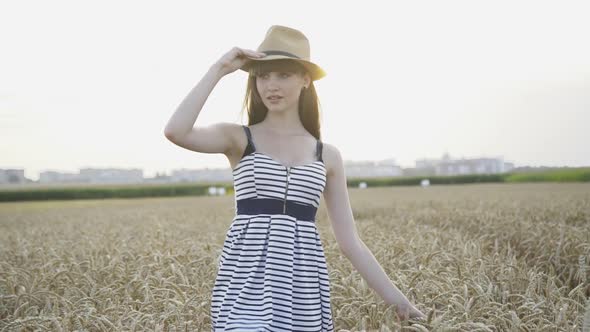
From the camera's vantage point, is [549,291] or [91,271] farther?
[91,271]

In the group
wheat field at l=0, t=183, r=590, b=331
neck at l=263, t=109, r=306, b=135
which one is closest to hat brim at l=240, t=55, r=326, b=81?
neck at l=263, t=109, r=306, b=135

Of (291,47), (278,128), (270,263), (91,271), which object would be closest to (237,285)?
(270,263)

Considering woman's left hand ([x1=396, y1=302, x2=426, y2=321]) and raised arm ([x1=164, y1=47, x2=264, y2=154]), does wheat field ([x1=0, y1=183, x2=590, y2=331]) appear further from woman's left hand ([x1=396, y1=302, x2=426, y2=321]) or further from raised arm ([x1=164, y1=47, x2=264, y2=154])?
raised arm ([x1=164, y1=47, x2=264, y2=154])

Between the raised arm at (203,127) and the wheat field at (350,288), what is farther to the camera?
the wheat field at (350,288)

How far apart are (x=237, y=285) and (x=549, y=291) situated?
5.90 ft

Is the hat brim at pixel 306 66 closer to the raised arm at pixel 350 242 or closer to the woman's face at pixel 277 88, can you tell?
the woman's face at pixel 277 88

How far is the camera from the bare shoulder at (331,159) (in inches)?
99.3

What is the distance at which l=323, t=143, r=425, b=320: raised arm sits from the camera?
251 centimetres

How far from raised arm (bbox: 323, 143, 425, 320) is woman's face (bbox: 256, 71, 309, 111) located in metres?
0.29

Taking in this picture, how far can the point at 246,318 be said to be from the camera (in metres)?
2.12

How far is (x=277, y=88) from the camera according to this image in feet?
7.77

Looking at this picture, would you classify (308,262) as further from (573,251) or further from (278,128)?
(573,251)

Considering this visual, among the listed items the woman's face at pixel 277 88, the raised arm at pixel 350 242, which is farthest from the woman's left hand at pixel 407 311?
the woman's face at pixel 277 88

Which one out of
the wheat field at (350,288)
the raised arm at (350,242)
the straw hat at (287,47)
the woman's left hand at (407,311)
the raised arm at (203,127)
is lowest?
the wheat field at (350,288)
